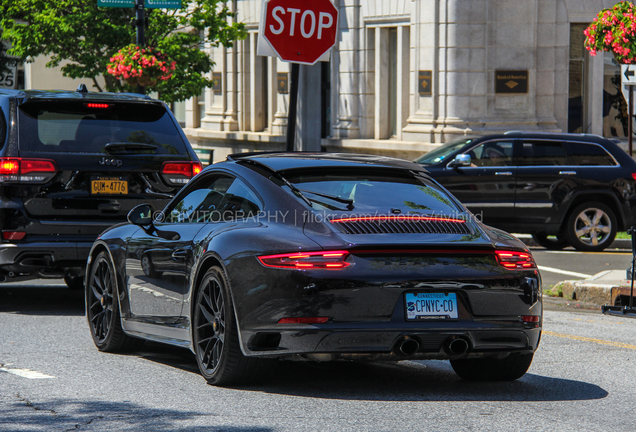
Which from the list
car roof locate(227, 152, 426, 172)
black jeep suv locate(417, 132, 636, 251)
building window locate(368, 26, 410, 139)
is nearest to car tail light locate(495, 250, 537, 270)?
car roof locate(227, 152, 426, 172)

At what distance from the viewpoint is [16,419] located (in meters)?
5.84

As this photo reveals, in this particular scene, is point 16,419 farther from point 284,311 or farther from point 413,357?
point 413,357

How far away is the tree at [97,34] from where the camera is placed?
2477cm

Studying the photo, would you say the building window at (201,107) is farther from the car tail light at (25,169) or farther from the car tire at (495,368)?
the car tire at (495,368)

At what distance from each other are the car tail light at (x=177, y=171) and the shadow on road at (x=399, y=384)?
111 inches

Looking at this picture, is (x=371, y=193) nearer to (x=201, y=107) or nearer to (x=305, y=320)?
(x=305, y=320)

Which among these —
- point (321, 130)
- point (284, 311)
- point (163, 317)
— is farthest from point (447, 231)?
point (321, 130)

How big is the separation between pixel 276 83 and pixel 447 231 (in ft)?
80.4

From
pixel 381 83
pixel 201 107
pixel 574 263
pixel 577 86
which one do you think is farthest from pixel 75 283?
pixel 201 107

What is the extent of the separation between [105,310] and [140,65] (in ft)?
47.7

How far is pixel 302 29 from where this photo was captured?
1234 centimetres

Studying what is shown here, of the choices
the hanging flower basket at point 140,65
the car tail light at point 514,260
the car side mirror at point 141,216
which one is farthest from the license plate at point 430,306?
the hanging flower basket at point 140,65

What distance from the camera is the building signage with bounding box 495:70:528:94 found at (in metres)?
23.7

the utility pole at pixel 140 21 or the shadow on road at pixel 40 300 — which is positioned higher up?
Result: the utility pole at pixel 140 21
